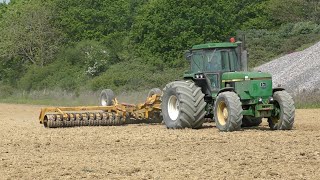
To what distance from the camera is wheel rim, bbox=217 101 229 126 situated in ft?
60.8

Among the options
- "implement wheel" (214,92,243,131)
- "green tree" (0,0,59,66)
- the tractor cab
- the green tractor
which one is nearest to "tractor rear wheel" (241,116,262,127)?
the green tractor

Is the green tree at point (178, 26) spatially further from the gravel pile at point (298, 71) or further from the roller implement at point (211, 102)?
the roller implement at point (211, 102)

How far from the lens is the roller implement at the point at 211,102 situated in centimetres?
1838

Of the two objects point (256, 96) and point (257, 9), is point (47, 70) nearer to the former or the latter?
point (257, 9)

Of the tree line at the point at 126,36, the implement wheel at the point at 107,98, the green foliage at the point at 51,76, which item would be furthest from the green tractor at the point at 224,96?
the green foliage at the point at 51,76

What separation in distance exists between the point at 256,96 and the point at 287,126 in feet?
3.34

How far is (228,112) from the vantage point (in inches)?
711

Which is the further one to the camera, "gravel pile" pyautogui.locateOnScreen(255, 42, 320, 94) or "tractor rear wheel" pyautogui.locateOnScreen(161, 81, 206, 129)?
"gravel pile" pyautogui.locateOnScreen(255, 42, 320, 94)

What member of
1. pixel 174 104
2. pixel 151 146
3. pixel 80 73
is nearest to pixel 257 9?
pixel 80 73

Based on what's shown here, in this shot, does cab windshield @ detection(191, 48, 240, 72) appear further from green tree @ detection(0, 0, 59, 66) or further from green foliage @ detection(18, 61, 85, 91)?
green tree @ detection(0, 0, 59, 66)

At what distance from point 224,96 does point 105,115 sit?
5.05 m

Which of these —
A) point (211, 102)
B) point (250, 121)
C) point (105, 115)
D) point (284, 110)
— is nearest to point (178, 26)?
point (105, 115)

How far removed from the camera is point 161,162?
13.0 m

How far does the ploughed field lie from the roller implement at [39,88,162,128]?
1270 mm
